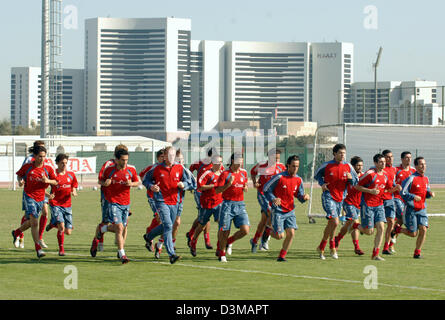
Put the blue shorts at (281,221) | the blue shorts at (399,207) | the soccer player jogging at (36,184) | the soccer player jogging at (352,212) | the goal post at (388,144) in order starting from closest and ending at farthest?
1. the blue shorts at (281,221)
2. the soccer player jogging at (36,184)
3. the soccer player jogging at (352,212)
4. the blue shorts at (399,207)
5. the goal post at (388,144)

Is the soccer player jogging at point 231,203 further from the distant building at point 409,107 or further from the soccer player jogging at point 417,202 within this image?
the distant building at point 409,107

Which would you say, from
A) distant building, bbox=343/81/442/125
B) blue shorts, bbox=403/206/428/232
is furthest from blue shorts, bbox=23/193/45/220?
distant building, bbox=343/81/442/125

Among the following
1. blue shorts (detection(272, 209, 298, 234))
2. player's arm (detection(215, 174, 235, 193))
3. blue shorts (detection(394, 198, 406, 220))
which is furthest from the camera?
blue shorts (detection(394, 198, 406, 220))

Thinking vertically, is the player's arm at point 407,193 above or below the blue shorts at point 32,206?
above

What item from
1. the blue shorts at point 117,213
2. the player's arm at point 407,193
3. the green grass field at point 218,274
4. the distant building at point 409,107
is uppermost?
the distant building at point 409,107

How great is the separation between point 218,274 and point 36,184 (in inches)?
170

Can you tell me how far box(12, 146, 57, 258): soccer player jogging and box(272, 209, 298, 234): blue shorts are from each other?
13.5 ft

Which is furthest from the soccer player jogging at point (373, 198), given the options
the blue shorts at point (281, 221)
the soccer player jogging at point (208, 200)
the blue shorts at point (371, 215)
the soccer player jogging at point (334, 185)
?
the soccer player jogging at point (208, 200)

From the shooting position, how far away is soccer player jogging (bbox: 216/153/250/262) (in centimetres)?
1408

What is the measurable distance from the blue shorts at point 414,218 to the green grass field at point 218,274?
0.61m

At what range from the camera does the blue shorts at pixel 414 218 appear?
15.2 m

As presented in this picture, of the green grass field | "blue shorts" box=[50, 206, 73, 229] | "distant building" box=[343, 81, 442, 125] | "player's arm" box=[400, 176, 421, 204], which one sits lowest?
the green grass field

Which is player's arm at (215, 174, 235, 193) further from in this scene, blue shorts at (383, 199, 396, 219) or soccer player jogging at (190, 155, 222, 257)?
blue shorts at (383, 199, 396, 219)
